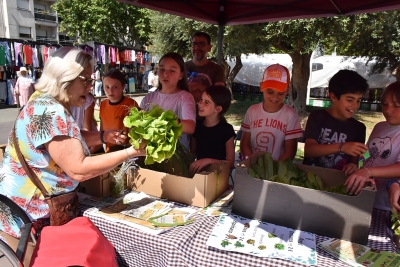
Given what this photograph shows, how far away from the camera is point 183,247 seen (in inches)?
56.8

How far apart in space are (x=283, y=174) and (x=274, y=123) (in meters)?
0.92

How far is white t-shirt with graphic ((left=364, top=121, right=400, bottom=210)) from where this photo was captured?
1.88m

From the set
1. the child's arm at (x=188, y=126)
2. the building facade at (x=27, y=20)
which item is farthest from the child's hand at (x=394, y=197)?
the building facade at (x=27, y=20)

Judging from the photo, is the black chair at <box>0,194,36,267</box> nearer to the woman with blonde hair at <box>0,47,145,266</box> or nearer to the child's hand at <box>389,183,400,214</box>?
the woman with blonde hair at <box>0,47,145,266</box>

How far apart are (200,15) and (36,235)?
12.2ft

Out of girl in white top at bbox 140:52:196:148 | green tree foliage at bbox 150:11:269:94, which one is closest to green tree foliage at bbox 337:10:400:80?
green tree foliage at bbox 150:11:269:94

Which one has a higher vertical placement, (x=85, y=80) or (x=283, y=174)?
(x=85, y=80)

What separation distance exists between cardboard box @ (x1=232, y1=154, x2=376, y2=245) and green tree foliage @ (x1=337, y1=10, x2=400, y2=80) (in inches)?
315

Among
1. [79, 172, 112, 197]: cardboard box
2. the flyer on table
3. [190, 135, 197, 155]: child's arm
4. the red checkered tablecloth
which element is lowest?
the red checkered tablecloth

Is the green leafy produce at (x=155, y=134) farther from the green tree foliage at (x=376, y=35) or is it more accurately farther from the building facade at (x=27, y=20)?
the building facade at (x=27, y=20)

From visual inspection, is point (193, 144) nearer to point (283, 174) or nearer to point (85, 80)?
point (283, 174)

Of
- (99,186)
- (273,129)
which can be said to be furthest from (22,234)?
(273,129)

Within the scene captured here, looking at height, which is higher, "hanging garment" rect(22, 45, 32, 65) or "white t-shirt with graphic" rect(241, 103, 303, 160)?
"hanging garment" rect(22, 45, 32, 65)

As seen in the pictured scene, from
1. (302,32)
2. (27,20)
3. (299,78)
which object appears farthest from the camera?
(27,20)
